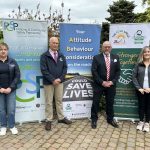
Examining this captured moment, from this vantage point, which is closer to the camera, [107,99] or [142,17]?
[107,99]

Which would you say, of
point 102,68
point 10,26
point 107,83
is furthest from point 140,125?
point 10,26

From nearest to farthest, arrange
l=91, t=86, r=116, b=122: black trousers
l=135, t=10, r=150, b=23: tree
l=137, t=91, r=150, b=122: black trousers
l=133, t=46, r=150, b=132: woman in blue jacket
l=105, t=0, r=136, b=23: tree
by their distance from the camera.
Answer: l=133, t=46, r=150, b=132: woman in blue jacket
l=137, t=91, r=150, b=122: black trousers
l=91, t=86, r=116, b=122: black trousers
l=135, t=10, r=150, b=23: tree
l=105, t=0, r=136, b=23: tree

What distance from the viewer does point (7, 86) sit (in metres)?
5.00

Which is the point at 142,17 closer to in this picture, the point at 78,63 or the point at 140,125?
the point at 78,63

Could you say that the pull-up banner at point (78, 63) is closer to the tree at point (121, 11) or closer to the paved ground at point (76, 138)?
the paved ground at point (76, 138)

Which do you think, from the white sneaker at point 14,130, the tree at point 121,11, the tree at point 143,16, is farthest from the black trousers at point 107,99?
the tree at point 121,11

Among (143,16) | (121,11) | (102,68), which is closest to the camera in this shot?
(102,68)

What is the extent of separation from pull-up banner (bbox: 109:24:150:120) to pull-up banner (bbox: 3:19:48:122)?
1.63 m

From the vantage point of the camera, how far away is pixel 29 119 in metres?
5.85

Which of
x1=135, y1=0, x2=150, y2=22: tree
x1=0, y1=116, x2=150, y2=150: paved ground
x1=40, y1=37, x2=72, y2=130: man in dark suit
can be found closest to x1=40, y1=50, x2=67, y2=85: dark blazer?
x1=40, y1=37, x2=72, y2=130: man in dark suit

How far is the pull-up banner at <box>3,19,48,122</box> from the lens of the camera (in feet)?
17.5

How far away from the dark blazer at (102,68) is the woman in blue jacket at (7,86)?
1.62 meters

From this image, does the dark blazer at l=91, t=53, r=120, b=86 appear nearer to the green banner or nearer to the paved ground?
the green banner

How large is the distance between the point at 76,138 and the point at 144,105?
5.51 ft
